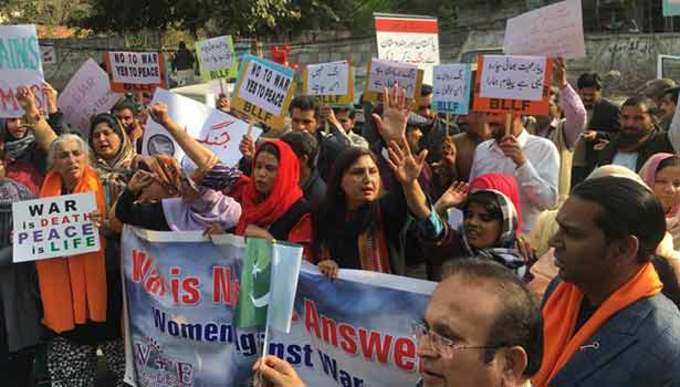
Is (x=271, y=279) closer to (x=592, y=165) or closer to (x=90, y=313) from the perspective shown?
(x=90, y=313)

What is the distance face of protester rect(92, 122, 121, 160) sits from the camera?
16.4ft

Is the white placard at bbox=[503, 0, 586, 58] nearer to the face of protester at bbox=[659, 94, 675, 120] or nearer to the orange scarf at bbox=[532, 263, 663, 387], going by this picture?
the face of protester at bbox=[659, 94, 675, 120]

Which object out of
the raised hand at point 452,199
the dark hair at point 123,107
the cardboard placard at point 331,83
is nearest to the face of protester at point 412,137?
the cardboard placard at point 331,83

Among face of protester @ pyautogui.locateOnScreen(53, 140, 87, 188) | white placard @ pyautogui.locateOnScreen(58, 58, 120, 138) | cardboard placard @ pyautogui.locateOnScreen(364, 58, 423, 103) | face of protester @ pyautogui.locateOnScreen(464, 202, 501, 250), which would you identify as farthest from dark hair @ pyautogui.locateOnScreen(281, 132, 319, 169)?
white placard @ pyautogui.locateOnScreen(58, 58, 120, 138)

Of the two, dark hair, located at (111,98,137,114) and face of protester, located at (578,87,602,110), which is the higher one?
dark hair, located at (111,98,137,114)

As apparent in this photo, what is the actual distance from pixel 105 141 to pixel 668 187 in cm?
324

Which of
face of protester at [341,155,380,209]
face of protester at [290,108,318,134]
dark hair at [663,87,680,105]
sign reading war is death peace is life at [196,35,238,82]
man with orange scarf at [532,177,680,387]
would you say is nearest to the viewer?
man with orange scarf at [532,177,680,387]

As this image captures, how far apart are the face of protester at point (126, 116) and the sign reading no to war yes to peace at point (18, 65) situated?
3.08 feet

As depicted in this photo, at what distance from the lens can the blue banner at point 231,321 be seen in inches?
138

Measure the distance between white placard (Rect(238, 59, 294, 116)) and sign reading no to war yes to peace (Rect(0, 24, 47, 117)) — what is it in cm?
145

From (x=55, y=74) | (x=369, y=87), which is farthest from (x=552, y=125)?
(x=55, y=74)

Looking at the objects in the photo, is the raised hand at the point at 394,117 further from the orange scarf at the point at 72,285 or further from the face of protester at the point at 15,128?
the face of protester at the point at 15,128

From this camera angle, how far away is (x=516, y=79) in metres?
5.43

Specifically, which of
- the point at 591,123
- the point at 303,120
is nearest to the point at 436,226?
the point at 303,120
